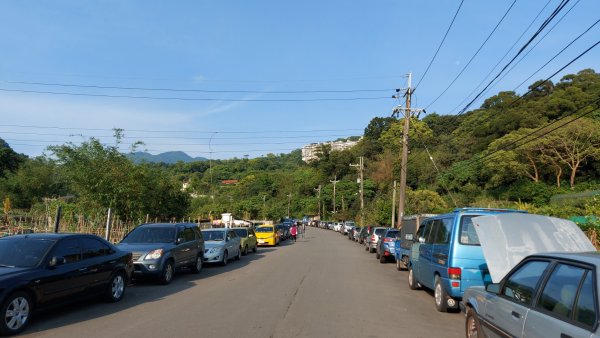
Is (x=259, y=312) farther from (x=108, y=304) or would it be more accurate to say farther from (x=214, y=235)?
(x=214, y=235)

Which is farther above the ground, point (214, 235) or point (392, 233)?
point (392, 233)

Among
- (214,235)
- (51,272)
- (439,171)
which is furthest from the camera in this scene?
(439,171)

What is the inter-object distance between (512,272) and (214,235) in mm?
16919

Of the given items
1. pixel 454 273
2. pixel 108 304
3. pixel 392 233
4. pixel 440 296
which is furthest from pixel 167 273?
pixel 392 233

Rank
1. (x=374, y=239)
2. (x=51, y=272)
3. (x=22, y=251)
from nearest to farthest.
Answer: (x=51, y=272) < (x=22, y=251) < (x=374, y=239)

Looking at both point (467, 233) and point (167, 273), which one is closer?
point (467, 233)

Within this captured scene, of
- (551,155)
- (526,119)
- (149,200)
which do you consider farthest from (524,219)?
(526,119)

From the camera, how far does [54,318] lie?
28.3 feet

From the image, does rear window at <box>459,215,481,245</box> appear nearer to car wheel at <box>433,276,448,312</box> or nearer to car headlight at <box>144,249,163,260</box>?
car wheel at <box>433,276,448,312</box>

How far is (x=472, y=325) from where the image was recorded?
6.57m

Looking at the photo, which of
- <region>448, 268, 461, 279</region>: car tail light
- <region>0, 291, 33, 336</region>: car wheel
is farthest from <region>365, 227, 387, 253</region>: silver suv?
<region>0, 291, 33, 336</region>: car wheel

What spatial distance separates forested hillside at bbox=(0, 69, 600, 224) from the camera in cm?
2448

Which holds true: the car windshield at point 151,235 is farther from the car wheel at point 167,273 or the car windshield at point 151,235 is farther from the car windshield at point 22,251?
the car windshield at point 22,251

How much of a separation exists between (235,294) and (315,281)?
11.1 ft
